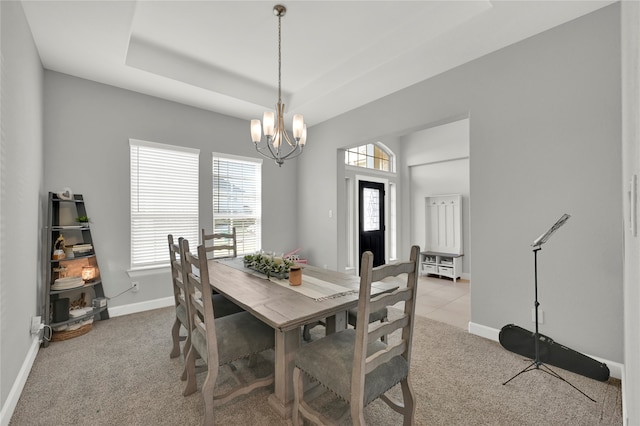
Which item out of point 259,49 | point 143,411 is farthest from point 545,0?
point 143,411

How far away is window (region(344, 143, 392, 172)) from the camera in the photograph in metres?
5.44

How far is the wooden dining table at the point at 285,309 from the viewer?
→ 1528 mm

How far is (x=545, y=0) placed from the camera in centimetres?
221

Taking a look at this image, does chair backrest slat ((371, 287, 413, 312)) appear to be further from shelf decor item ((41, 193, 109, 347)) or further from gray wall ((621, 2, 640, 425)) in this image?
shelf decor item ((41, 193, 109, 347))

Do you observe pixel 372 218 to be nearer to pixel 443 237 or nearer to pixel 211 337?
pixel 443 237

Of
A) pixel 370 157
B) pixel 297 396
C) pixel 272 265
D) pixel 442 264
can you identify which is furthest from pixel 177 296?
pixel 442 264

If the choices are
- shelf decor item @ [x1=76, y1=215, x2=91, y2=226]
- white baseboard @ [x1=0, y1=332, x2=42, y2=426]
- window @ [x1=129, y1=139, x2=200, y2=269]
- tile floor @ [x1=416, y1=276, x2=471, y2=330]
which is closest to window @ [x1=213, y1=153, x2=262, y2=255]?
window @ [x1=129, y1=139, x2=200, y2=269]

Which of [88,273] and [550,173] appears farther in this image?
[88,273]

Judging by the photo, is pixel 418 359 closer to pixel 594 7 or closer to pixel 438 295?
pixel 438 295

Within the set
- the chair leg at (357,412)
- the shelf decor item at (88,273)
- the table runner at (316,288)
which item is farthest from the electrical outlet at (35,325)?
the chair leg at (357,412)

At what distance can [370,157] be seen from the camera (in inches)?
228

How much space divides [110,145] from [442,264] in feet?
18.0

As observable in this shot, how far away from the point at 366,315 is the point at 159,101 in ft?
12.8

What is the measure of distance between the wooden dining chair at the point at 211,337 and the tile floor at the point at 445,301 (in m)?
2.37
